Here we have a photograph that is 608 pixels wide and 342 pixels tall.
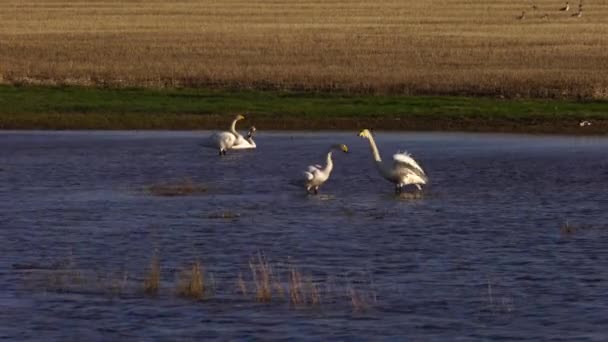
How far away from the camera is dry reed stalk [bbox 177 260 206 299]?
13195mm

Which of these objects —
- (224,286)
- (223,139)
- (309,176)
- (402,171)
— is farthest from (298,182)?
(224,286)

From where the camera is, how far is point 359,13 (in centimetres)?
7088

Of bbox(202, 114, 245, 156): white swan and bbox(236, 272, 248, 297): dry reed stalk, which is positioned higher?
bbox(202, 114, 245, 156): white swan

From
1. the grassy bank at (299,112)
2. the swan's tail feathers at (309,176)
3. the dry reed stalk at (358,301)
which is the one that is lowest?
the dry reed stalk at (358,301)

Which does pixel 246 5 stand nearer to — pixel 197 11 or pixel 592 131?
pixel 197 11

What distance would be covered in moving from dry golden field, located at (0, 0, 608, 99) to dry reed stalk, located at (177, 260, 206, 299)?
1882 cm

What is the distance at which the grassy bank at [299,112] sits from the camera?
1147 inches

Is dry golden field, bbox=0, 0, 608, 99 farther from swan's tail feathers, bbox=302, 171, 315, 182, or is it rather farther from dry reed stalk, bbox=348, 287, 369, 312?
dry reed stalk, bbox=348, 287, 369, 312

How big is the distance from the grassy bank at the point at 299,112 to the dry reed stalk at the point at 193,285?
50.8 feet

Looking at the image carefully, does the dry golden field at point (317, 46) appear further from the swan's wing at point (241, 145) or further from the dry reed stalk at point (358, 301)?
the dry reed stalk at point (358, 301)

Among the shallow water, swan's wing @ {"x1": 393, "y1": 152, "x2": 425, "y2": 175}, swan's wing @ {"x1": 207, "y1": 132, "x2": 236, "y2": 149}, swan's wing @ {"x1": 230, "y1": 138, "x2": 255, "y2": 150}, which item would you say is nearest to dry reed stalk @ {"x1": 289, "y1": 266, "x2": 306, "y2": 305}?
the shallow water

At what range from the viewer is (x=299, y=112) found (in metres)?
30.3

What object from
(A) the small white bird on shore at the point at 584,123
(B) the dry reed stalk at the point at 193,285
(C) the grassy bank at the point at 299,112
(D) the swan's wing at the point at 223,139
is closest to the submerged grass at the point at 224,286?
(B) the dry reed stalk at the point at 193,285

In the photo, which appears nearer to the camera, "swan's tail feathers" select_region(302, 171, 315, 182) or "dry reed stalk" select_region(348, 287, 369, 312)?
"dry reed stalk" select_region(348, 287, 369, 312)
